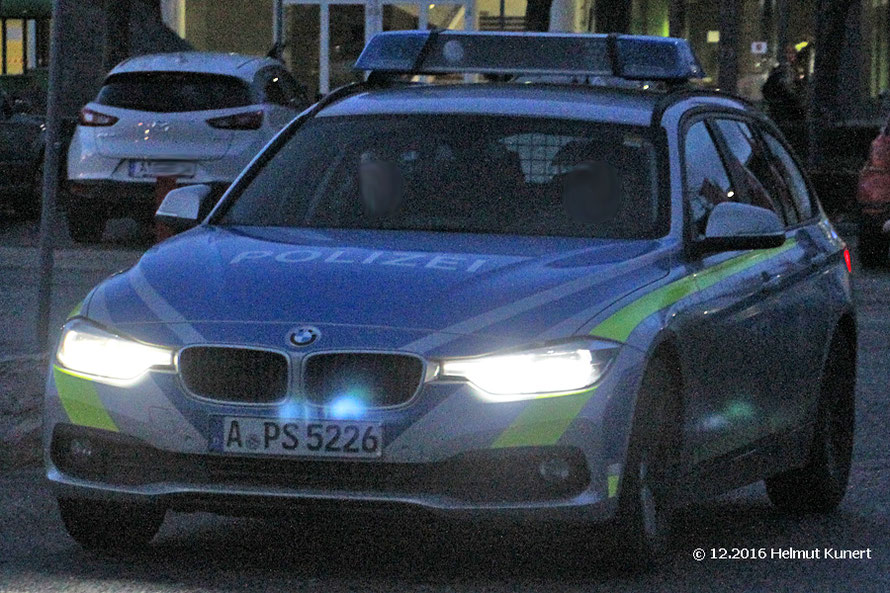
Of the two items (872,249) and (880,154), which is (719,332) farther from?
(880,154)

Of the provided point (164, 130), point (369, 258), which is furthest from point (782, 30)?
point (369, 258)

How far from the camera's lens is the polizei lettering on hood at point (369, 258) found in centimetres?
639

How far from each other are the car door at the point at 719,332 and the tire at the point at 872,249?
12330 millimetres

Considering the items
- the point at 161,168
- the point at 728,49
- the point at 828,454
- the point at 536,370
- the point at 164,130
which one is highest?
the point at 536,370

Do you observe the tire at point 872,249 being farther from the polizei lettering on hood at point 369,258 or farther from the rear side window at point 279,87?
the polizei lettering on hood at point 369,258

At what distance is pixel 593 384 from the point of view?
5969 mm

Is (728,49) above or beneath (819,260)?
beneath

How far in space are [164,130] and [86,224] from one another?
1668 millimetres

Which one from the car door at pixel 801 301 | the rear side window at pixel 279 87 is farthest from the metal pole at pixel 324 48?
the car door at pixel 801 301

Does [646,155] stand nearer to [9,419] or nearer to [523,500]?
[523,500]

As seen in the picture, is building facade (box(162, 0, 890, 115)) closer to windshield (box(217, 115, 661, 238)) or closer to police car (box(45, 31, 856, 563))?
police car (box(45, 31, 856, 563))

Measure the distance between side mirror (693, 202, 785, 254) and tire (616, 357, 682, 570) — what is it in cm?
61

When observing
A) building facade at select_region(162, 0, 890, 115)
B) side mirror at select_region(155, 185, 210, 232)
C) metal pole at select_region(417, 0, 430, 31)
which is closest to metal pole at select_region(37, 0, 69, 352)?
side mirror at select_region(155, 185, 210, 232)

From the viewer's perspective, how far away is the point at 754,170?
809 cm
